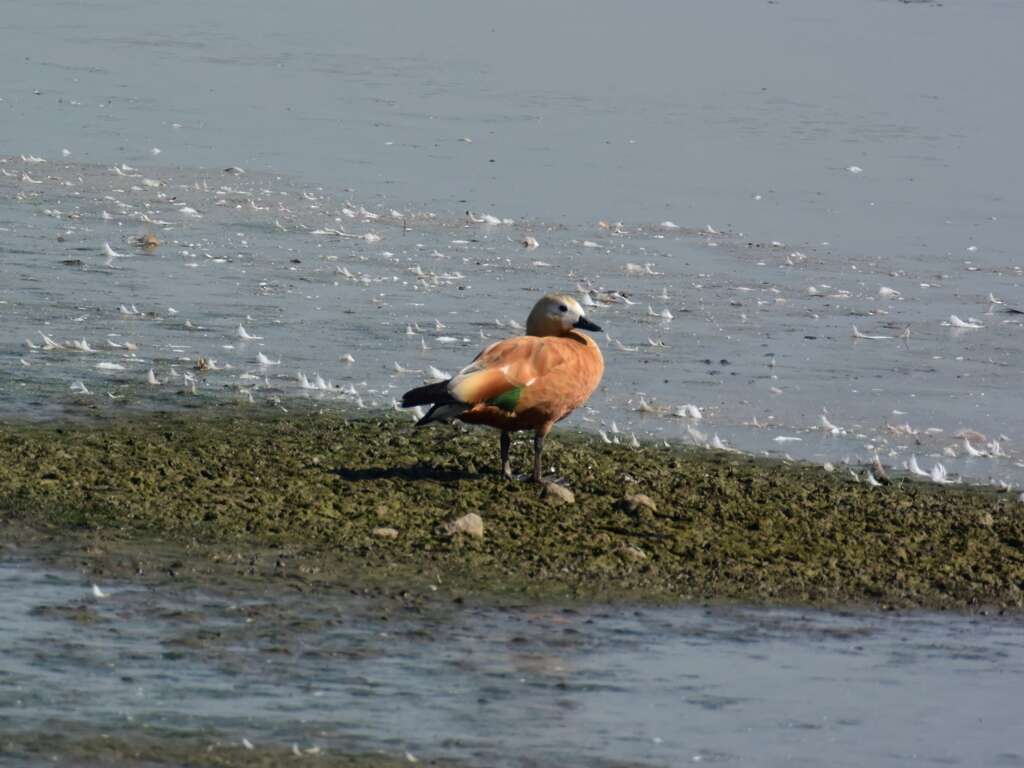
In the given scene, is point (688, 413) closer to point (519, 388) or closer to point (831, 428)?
point (831, 428)

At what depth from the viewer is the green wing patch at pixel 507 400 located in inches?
385

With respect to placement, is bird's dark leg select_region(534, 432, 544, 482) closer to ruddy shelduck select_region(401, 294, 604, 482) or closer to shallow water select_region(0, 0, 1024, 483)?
ruddy shelduck select_region(401, 294, 604, 482)

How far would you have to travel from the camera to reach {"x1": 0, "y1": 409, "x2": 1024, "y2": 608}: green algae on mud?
8.60m

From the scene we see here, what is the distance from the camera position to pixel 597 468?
411 inches

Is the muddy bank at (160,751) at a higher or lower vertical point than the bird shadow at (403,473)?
lower

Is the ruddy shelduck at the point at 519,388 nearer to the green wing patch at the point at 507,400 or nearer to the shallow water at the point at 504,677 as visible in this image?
the green wing patch at the point at 507,400

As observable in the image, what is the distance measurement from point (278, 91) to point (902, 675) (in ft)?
57.7

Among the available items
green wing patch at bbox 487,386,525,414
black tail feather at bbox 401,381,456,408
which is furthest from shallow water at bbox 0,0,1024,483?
black tail feather at bbox 401,381,456,408

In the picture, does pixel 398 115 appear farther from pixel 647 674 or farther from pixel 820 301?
pixel 647 674

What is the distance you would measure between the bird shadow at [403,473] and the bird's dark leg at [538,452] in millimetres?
313

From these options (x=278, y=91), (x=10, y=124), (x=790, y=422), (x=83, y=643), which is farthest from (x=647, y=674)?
(x=278, y=91)

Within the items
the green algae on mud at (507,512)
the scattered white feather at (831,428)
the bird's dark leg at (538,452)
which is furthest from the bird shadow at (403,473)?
the scattered white feather at (831,428)

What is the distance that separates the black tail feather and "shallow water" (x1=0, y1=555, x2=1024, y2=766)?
173 cm

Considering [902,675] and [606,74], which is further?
[606,74]
